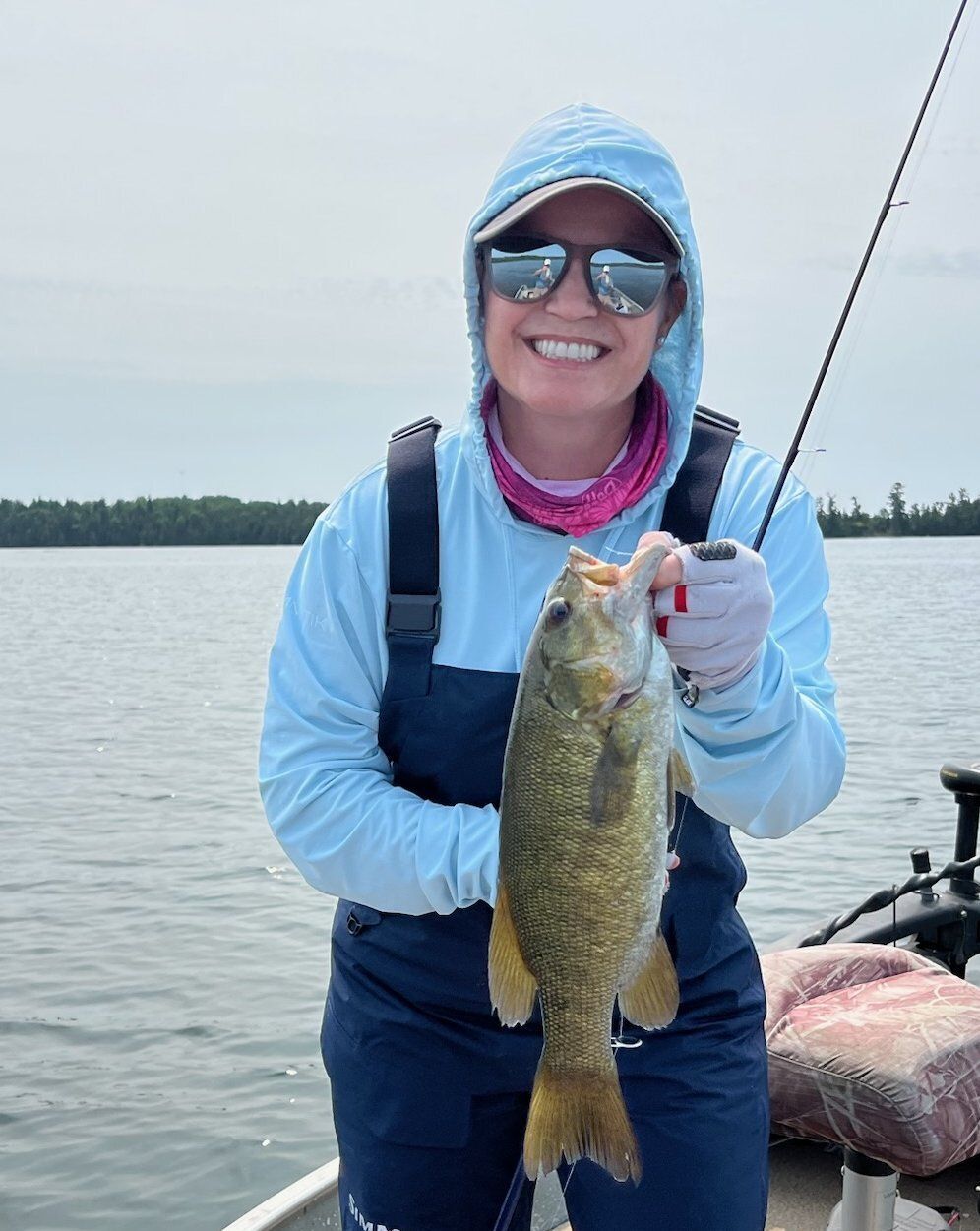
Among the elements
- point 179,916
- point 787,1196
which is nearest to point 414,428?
point 787,1196

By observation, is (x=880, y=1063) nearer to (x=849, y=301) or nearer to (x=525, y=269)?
(x=849, y=301)

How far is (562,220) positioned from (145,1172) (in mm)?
6247

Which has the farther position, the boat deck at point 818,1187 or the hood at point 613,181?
the boat deck at point 818,1187

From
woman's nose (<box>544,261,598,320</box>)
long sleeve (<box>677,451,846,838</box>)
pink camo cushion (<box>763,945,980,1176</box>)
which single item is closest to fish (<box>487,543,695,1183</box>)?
long sleeve (<box>677,451,846,838</box>)

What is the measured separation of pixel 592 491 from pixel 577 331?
0.34 m

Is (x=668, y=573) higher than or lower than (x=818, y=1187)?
higher

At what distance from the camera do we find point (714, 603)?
6.68 feet

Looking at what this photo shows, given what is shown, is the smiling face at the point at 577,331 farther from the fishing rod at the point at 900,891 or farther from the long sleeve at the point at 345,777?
the fishing rod at the point at 900,891

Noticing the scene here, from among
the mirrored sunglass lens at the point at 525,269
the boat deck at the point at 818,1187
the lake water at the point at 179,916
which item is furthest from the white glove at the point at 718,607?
the lake water at the point at 179,916

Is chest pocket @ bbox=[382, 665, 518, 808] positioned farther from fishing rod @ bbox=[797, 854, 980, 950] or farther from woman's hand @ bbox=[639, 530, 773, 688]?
fishing rod @ bbox=[797, 854, 980, 950]

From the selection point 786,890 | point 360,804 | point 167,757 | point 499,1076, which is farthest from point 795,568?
point 167,757

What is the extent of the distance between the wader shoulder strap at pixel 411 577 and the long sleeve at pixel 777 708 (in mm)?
548

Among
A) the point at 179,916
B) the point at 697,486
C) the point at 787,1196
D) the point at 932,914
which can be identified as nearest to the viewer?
the point at 697,486

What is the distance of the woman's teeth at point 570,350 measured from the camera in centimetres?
248
